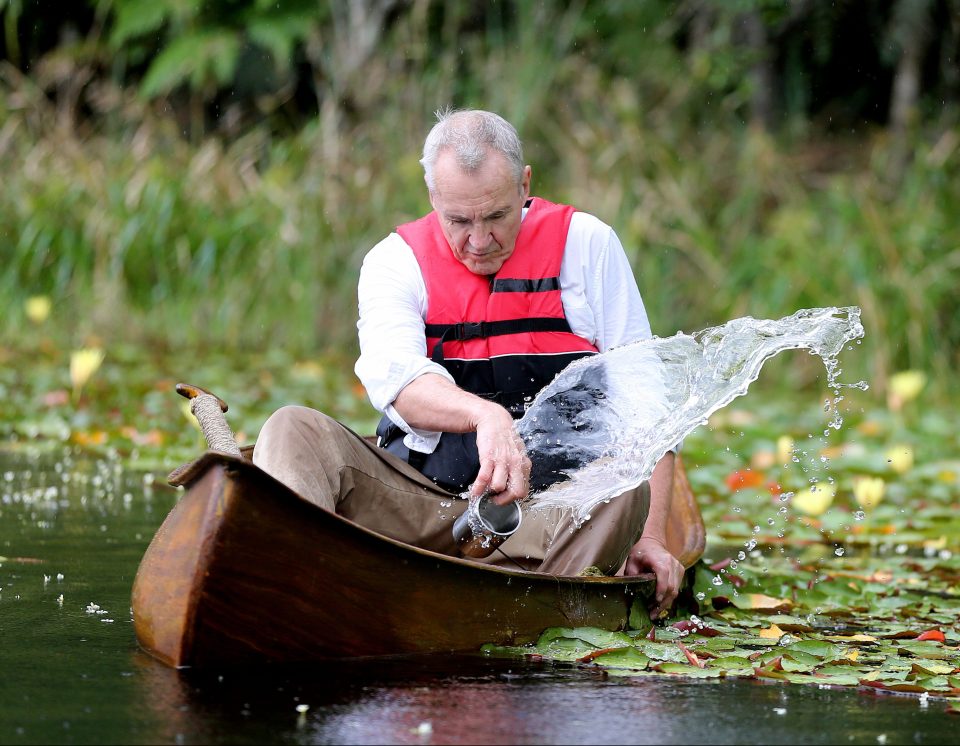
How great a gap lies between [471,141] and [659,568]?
1184 millimetres

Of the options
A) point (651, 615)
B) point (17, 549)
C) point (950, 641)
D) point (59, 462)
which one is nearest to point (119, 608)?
point (17, 549)

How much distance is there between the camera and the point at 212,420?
327 cm

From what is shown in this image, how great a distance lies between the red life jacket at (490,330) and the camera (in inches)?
148

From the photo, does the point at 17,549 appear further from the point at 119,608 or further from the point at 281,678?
the point at 281,678

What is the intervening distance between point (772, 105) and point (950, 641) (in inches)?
338

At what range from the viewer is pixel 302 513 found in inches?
116

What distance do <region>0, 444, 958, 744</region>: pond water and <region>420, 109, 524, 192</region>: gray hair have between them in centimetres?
121

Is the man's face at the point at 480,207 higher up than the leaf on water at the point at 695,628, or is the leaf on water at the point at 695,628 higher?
the man's face at the point at 480,207

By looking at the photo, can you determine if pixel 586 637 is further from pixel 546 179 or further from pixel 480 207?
pixel 546 179

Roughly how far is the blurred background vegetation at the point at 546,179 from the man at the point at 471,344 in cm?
489

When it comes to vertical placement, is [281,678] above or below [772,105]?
below

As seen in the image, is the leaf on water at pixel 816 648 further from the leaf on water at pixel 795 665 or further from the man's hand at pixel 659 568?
the man's hand at pixel 659 568

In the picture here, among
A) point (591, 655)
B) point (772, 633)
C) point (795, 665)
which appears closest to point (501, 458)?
point (591, 655)

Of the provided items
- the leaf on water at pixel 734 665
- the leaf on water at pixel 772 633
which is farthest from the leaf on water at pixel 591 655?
the leaf on water at pixel 772 633
